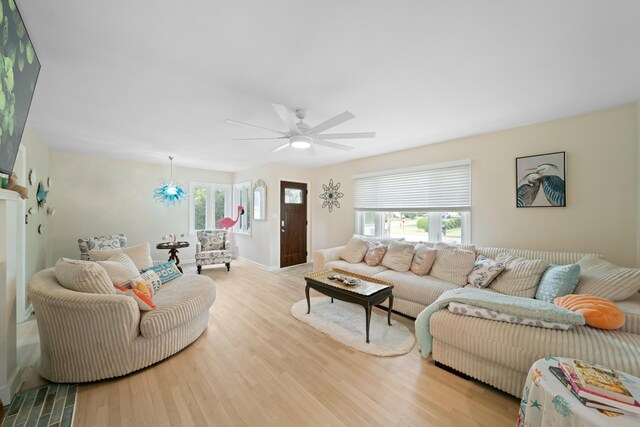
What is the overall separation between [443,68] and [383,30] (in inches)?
27.1

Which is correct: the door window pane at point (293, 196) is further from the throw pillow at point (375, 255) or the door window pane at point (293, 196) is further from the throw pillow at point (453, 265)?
the throw pillow at point (453, 265)

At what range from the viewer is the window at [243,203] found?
5.95 metres

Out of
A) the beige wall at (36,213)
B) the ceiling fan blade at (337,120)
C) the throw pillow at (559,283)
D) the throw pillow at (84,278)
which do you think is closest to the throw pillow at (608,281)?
the throw pillow at (559,283)

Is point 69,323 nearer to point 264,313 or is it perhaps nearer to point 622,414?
point 264,313

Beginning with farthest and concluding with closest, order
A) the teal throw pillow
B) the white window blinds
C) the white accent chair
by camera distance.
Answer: the white accent chair < the white window blinds < the teal throw pillow

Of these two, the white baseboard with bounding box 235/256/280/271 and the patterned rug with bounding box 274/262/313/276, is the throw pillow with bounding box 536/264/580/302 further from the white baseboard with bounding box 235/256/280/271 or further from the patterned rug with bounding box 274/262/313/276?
the white baseboard with bounding box 235/256/280/271

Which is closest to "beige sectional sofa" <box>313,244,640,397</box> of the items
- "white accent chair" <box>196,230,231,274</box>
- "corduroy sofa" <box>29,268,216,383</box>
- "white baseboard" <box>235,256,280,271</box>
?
"corduroy sofa" <box>29,268,216,383</box>

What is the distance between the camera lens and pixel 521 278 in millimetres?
2471

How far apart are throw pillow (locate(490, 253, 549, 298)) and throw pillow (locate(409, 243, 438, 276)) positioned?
0.73 meters

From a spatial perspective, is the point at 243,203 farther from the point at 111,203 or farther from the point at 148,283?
the point at 148,283

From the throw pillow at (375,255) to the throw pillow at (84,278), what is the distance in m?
3.12

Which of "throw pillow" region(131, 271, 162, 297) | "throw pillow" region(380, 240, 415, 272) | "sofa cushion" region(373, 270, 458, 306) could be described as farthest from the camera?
"throw pillow" region(380, 240, 415, 272)

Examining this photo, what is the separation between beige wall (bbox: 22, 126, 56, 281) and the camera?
120 inches

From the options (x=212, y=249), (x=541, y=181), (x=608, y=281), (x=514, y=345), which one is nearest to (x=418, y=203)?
(x=541, y=181)
